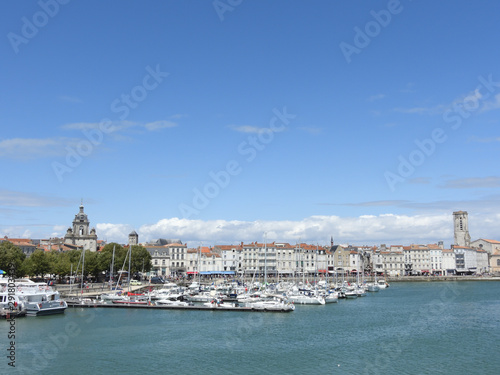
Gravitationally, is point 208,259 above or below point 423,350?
above

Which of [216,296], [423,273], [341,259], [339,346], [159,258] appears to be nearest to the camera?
[339,346]

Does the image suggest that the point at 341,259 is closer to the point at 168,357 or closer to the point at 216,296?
the point at 216,296

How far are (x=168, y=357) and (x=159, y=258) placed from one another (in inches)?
3558

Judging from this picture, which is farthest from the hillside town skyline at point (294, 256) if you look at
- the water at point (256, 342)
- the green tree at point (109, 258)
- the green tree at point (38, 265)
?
the water at point (256, 342)

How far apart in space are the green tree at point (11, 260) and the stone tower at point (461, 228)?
138 meters

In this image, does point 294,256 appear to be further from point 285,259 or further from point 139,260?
point 139,260

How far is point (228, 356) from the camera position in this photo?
32375 mm

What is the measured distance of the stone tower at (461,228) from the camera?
543ft

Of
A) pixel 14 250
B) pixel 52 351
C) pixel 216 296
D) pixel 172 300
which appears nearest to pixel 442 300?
pixel 216 296

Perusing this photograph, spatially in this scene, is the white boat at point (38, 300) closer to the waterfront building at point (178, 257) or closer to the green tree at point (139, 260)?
the green tree at point (139, 260)

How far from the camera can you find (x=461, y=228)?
166875 millimetres

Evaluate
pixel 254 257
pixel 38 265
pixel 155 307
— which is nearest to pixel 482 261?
pixel 254 257

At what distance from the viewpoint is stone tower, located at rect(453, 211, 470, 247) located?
16538cm

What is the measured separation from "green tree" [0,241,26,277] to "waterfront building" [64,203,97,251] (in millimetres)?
44682
